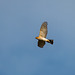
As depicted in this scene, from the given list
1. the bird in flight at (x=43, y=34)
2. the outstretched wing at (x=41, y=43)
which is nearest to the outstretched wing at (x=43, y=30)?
the bird in flight at (x=43, y=34)

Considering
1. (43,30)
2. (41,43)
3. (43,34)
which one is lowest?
(41,43)

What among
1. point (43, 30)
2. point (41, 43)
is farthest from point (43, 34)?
point (41, 43)

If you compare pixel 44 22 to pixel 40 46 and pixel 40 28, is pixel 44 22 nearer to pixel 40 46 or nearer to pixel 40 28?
pixel 40 28

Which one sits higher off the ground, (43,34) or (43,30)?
(43,30)

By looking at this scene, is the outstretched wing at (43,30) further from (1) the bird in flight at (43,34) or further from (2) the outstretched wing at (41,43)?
(2) the outstretched wing at (41,43)

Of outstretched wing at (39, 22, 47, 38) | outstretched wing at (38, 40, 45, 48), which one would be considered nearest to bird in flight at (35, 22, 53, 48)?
outstretched wing at (39, 22, 47, 38)

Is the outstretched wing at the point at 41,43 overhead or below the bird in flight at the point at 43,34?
below

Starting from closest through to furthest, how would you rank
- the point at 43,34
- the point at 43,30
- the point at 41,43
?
the point at 43,30
the point at 43,34
the point at 41,43

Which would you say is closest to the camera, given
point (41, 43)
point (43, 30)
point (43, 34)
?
point (43, 30)

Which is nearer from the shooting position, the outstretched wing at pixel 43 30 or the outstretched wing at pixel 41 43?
the outstretched wing at pixel 43 30

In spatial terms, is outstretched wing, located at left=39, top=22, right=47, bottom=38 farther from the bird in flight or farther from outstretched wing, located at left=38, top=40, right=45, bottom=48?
outstretched wing, located at left=38, top=40, right=45, bottom=48

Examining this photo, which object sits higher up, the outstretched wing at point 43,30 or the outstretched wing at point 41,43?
the outstretched wing at point 43,30

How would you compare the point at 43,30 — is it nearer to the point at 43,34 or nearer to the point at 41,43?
→ the point at 43,34

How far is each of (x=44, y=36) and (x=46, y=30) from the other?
4.28ft
